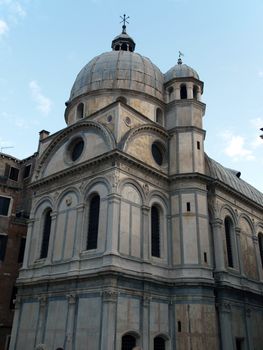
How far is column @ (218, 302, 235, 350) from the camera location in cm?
2230

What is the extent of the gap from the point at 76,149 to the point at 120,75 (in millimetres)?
7691

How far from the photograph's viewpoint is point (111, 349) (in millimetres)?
17438

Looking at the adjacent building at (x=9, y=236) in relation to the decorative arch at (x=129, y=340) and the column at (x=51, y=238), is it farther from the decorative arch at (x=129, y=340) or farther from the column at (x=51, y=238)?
the decorative arch at (x=129, y=340)

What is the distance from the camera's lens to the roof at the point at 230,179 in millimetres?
27538

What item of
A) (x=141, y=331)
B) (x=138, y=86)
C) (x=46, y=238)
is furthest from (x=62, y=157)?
(x=141, y=331)

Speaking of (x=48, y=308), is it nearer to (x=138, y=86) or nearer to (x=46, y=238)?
(x=46, y=238)

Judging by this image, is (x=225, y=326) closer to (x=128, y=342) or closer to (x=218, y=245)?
(x=218, y=245)

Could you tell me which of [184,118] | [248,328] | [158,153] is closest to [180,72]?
[184,118]

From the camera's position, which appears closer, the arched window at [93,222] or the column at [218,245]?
the arched window at [93,222]

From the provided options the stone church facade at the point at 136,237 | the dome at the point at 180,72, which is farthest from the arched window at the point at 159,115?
the dome at the point at 180,72

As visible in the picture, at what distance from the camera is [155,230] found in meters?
23.1

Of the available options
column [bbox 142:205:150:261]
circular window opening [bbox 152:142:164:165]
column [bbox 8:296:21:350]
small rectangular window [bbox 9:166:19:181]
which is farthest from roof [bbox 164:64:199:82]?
column [bbox 8:296:21:350]

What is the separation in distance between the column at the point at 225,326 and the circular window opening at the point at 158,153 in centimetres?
1005

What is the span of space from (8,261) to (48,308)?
7752mm
